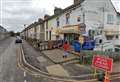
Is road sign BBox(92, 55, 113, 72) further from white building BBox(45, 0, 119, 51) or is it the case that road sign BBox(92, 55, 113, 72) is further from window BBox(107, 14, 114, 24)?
window BBox(107, 14, 114, 24)

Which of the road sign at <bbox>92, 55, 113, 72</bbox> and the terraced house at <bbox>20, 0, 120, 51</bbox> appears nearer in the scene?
the road sign at <bbox>92, 55, 113, 72</bbox>

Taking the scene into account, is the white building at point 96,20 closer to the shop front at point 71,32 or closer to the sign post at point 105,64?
the shop front at point 71,32

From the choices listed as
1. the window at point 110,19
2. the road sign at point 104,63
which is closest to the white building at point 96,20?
the window at point 110,19

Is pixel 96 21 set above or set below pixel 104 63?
above

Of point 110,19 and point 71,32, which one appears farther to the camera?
point 110,19

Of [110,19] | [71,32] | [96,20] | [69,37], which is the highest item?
[110,19]

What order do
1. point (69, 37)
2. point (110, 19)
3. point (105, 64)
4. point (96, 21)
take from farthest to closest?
point (69, 37) → point (110, 19) → point (96, 21) → point (105, 64)

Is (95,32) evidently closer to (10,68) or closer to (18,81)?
(10,68)

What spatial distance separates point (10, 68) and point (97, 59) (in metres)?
9.37

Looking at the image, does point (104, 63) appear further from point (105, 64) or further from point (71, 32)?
point (71, 32)

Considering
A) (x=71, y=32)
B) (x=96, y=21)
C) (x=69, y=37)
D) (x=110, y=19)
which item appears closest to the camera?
(x=71, y=32)

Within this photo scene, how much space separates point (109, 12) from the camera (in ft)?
88.7

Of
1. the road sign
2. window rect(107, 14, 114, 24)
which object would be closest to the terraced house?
window rect(107, 14, 114, 24)

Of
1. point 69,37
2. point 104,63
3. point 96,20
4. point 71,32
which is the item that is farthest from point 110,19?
point 104,63
